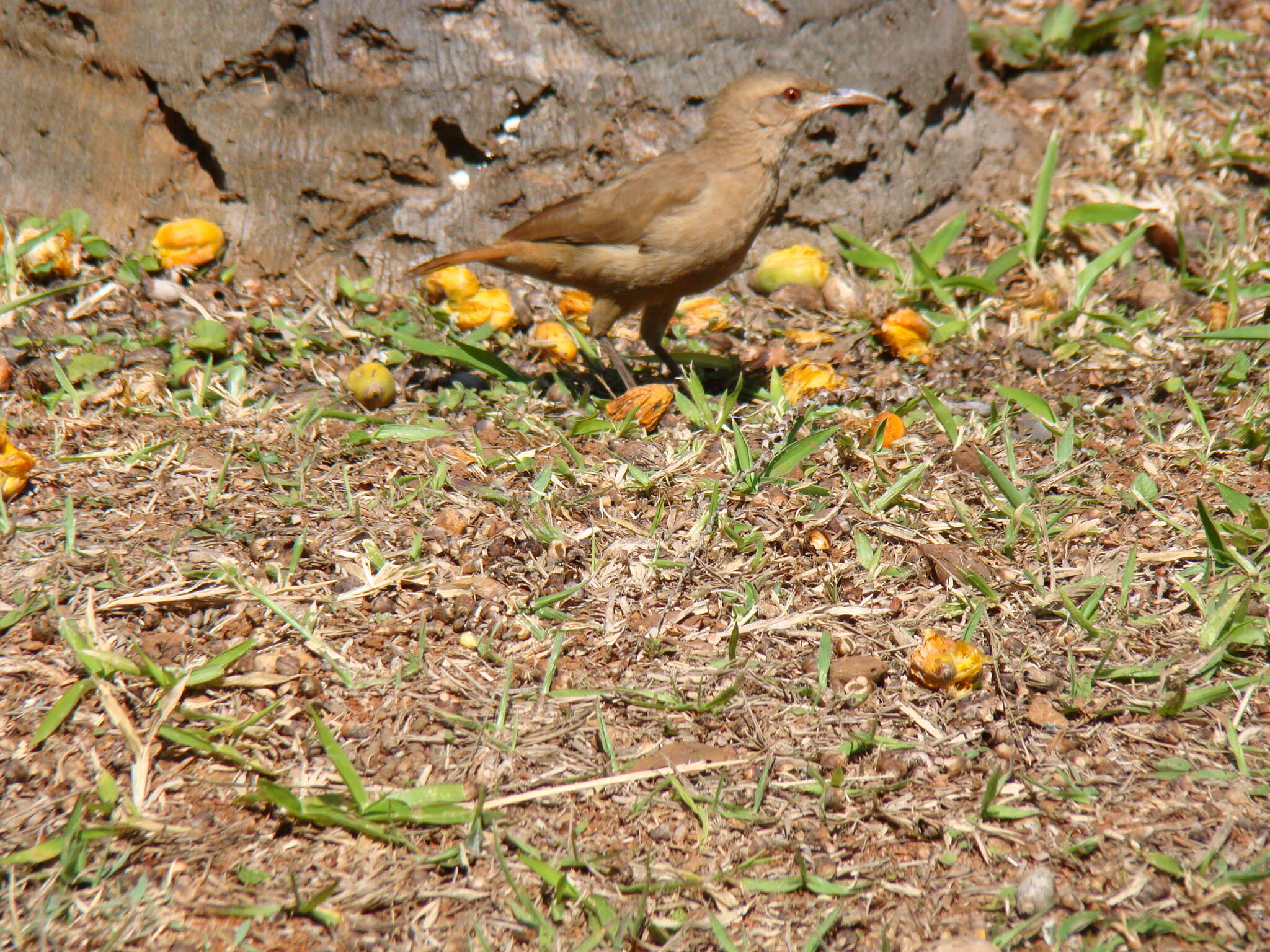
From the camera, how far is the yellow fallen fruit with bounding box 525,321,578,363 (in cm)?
476

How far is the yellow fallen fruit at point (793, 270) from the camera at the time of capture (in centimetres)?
502

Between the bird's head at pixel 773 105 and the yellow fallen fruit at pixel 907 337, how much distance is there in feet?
2.77

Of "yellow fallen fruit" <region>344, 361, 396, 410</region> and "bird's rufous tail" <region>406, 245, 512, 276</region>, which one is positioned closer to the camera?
"yellow fallen fruit" <region>344, 361, 396, 410</region>

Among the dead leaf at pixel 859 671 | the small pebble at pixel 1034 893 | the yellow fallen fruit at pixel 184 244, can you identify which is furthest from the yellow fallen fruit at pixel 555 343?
the small pebble at pixel 1034 893

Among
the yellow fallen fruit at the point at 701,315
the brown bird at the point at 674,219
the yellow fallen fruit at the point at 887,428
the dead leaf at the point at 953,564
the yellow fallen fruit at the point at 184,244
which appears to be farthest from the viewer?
the yellow fallen fruit at the point at 701,315

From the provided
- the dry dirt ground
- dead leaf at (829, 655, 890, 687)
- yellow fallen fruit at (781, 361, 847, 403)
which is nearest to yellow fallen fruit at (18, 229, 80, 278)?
the dry dirt ground

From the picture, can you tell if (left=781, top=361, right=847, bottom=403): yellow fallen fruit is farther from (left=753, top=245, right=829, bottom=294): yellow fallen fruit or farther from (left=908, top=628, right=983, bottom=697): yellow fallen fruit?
(left=908, top=628, right=983, bottom=697): yellow fallen fruit

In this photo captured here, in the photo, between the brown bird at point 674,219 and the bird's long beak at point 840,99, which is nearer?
the brown bird at point 674,219

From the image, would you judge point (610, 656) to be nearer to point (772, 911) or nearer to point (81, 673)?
point (772, 911)

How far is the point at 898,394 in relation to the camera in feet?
14.1

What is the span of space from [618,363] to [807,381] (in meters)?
0.78

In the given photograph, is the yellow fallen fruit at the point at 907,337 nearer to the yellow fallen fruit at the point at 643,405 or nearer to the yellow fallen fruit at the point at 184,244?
the yellow fallen fruit at the point at 643,405

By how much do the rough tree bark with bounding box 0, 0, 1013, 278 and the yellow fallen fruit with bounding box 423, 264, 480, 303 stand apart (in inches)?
6.5

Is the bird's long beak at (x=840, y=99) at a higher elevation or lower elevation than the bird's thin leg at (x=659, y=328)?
higher
